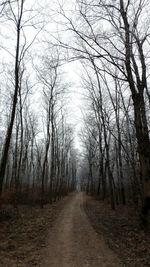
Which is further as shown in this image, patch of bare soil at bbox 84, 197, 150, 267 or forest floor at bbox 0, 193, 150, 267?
patch of bare soil at bbox 84, 197, 150, 267

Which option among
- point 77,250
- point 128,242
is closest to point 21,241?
point 77,250

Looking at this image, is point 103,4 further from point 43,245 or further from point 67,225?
point 67,225

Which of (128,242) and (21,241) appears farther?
(21,241)

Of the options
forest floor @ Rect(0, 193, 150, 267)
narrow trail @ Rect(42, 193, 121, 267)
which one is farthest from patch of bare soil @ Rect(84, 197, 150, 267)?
narrow trail @ Rect(42, 193, 121, 267)

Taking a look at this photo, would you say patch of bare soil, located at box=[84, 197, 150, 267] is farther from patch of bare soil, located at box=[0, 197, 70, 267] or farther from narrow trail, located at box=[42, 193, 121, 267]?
patch of bare soil, located at box=[0, 197, 70, 267]

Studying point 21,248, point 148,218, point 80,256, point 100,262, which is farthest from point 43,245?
point 148,218

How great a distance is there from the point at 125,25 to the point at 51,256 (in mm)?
8557

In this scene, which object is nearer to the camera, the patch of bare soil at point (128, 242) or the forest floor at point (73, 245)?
the forest floor at point (73, 245)

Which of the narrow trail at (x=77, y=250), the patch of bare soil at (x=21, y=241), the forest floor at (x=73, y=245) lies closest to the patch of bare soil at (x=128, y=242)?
the forest floor at (x=73, y=245)

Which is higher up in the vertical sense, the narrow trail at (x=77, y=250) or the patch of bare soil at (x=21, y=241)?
the patch of bare soil at (x=21, y=241)

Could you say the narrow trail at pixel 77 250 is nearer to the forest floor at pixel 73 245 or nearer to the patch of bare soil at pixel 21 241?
the forest floor at pixel 73 245

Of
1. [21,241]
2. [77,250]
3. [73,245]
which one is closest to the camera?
[77,250]

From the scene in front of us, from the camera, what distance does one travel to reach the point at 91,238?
749cm

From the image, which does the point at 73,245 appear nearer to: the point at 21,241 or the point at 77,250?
the point at 77,250
